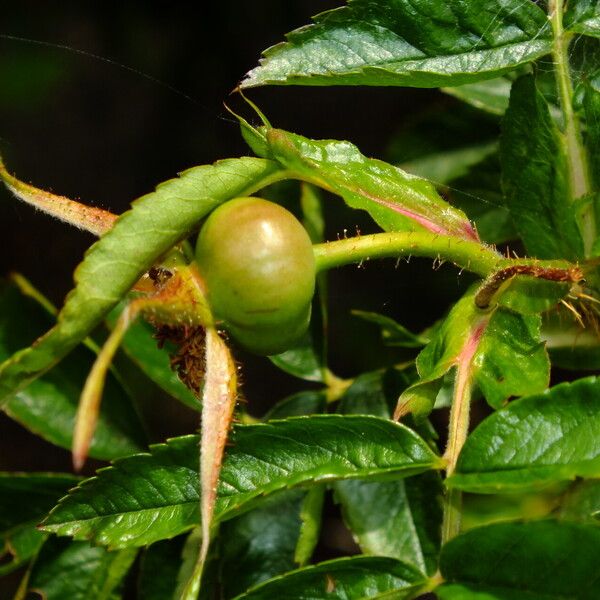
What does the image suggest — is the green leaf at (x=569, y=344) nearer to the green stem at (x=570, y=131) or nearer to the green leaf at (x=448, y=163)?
the green stem at (x=570, y=131)

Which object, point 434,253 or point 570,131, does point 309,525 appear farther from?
point 570,131

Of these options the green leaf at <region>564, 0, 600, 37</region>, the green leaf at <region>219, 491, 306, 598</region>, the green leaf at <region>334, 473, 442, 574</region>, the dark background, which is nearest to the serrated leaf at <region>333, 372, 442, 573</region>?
the green leaf at <region>334, 473, 442, 574</region>

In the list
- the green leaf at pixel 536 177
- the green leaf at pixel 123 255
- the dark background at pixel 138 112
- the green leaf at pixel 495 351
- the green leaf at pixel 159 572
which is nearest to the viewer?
the green leaf at pixel 123 255

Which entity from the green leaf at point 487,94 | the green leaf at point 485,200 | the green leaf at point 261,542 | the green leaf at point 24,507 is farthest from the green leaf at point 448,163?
the green leaf at point 24,507

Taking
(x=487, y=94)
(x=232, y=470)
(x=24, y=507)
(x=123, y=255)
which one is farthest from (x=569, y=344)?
(x=24, y=507)

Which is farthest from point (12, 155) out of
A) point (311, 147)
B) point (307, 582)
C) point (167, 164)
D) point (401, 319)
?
point (307, 582)

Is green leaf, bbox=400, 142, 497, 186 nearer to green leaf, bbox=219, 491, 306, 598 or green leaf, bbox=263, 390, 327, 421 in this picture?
green leaf, bbox=263, 390, 327, 421
